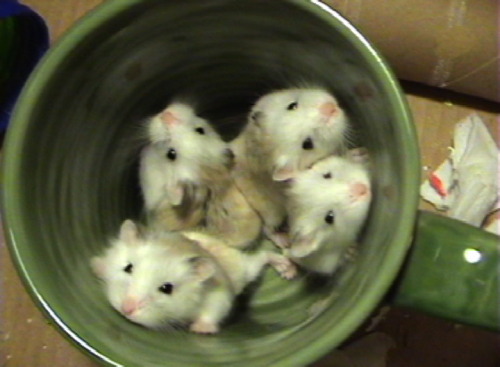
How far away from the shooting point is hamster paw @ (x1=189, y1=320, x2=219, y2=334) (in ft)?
2.55

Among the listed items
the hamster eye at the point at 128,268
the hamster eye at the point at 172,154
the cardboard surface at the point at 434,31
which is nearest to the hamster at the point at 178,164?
the hamster eye at the point at 172,154

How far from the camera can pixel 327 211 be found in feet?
2.75

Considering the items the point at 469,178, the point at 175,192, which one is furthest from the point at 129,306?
the point at 469,178

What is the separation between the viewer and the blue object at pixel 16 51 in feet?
3.49

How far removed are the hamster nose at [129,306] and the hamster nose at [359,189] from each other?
27 centimetres

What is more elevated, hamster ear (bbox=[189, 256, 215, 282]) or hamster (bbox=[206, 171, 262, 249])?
hamster (bbox=[206, 171, 262, 249])

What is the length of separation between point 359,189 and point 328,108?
0.33 feet

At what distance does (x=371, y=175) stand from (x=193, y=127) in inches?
9.5

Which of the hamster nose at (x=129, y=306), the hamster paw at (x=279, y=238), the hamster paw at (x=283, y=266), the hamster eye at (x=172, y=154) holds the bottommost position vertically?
the hamster nose at (x=129, y=306)

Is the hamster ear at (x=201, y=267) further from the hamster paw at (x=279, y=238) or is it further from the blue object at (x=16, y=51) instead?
the blue object at (x=16, y=51)

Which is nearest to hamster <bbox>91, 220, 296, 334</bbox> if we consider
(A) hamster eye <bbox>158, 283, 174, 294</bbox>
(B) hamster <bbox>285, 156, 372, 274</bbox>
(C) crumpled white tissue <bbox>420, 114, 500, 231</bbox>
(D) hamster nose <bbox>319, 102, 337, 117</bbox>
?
(A) hamster eye <bbox>158, 283, 174, 294</bbox>

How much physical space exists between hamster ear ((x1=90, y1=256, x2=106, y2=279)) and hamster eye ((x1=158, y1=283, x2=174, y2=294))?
7 centimetres

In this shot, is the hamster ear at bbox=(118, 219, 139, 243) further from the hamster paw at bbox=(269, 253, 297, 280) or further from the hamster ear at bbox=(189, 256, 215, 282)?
the hamster paw at bbox=(269, 253, 297, 280)

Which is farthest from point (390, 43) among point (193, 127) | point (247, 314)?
point (247, 314)
